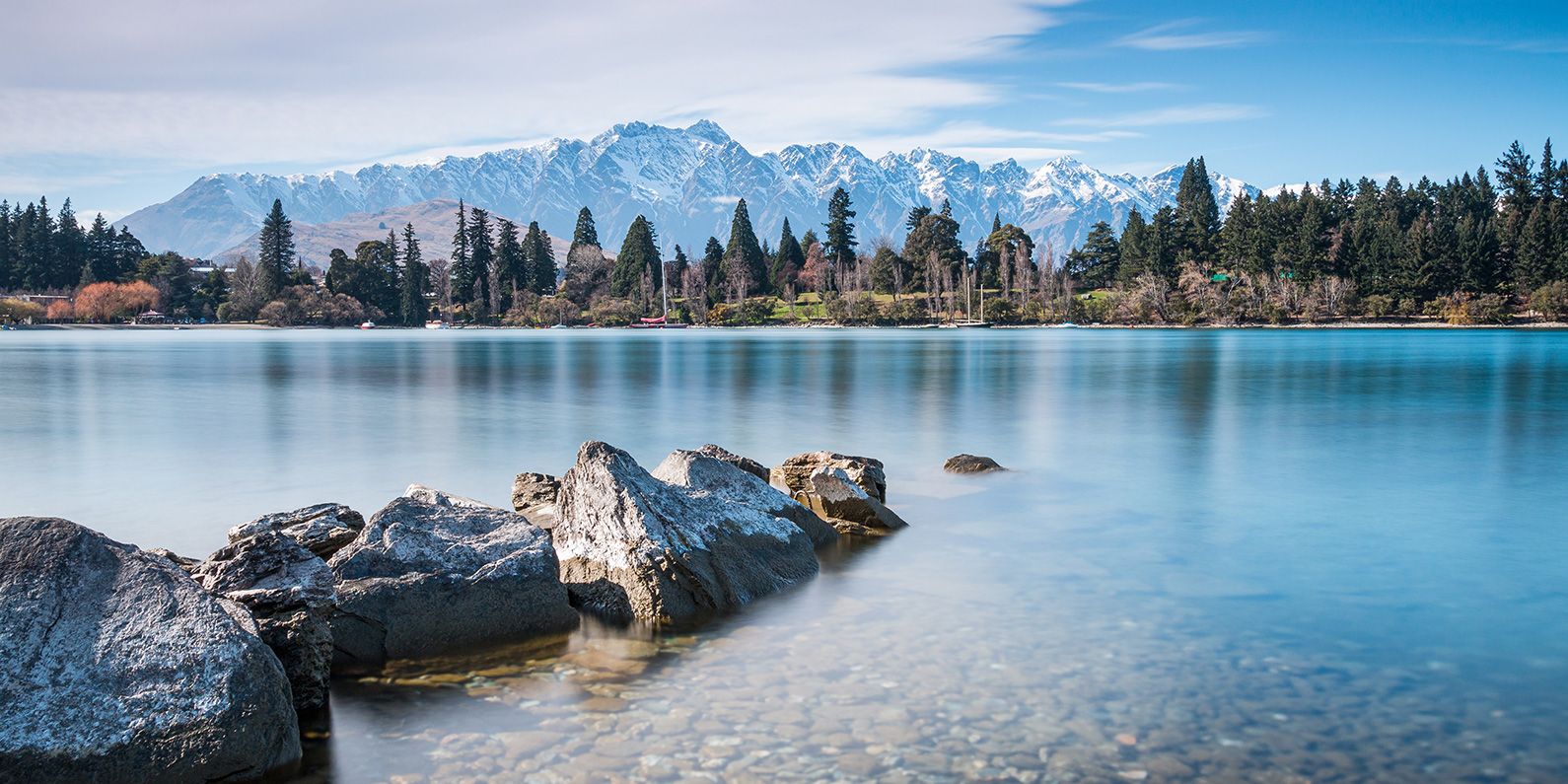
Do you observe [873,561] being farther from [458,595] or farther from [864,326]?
[864,326]

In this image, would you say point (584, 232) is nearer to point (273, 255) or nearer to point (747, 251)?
point (747, 251)

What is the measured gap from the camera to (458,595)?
750 cm

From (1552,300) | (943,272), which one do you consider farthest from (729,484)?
(943,272)

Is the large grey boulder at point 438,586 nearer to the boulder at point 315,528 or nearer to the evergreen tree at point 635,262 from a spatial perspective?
the boulder at point 315,528

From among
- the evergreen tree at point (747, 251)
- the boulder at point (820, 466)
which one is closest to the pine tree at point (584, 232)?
the evergreen tree at point (747, 251)

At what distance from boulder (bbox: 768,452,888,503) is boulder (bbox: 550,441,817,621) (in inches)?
115

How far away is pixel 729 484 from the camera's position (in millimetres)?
9883

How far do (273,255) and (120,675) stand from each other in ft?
483

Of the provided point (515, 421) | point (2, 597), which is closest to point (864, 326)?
point (515, 421)

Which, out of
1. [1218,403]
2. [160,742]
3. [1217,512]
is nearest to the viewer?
[160,742]

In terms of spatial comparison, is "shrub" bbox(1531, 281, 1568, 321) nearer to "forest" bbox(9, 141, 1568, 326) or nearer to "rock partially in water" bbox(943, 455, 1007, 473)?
"forest" bbox(9, 141, 1568, 326)

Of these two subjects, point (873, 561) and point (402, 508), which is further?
point (873, 561)

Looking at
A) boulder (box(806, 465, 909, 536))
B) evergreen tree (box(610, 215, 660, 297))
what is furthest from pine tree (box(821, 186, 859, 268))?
boulder (box(806, 465, 909, 536))

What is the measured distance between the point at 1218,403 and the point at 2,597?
27.5 meters
